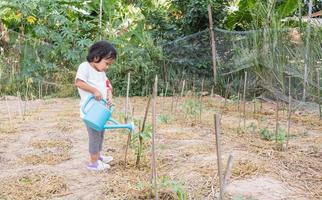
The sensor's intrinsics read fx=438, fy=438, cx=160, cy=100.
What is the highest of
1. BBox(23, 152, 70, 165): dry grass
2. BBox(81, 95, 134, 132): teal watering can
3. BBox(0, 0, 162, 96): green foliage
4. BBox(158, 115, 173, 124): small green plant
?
BBox(0, 0, 162, 96): green foliage

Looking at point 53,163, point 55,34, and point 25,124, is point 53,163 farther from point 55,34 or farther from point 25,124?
point 55,34

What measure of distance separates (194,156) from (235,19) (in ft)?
21.1

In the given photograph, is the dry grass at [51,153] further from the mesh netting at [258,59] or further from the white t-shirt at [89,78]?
the mesh netting at [258,59]

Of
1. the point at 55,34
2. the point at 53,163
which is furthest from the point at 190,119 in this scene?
the point at 55,34

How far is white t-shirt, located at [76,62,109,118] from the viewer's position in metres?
3.25

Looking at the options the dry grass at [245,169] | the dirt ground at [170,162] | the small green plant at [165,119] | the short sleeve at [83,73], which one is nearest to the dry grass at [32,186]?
the dirt ground at [170,162]

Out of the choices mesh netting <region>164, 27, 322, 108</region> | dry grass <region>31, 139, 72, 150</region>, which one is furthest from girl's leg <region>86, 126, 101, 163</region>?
mesh netting <region>164, 27, 322, 108</region>

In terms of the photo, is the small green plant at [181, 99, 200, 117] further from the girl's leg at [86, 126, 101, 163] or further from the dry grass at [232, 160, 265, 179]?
the girl's leg at [86, 126, 101, 163]

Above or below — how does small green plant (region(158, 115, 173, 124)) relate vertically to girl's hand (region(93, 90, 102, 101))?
below

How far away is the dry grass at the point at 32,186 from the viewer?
112 inches

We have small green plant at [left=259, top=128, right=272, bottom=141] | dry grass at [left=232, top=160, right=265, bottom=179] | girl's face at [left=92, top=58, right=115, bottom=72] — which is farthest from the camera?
small green plant at [left=259, top=128, right=272, bottom=141]

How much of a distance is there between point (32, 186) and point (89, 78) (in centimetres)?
88

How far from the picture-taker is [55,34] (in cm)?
995

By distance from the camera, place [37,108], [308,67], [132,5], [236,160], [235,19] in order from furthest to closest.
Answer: [132,5] < [235,19] < [37,108] < [308,67] < [236,160]
